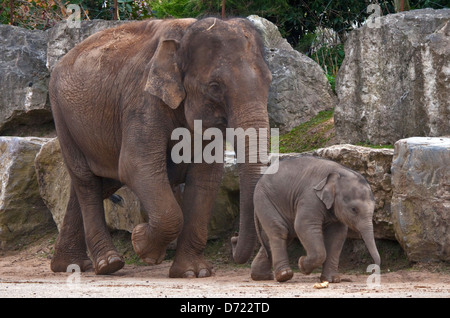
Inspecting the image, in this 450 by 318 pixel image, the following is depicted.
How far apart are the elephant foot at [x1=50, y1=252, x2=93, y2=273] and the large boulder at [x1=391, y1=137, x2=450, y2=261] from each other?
131 inches

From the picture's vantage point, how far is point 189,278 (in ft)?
27.5

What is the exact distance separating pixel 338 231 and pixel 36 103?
6488 mm

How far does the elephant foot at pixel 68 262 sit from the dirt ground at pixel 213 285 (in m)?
0.17

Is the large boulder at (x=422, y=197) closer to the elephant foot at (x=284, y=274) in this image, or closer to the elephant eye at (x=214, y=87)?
the elephant foot at (x=284, y=274)

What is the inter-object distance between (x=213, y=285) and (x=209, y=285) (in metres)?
0.04

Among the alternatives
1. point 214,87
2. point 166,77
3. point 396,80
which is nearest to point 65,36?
point 166,77

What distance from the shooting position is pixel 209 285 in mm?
7445

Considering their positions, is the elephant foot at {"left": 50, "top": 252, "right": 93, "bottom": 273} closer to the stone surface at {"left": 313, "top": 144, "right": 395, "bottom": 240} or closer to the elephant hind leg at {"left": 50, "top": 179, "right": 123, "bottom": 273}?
the elephant hind leg at {"left": 50, "top": 179, "right": 123, "bottom": 273}

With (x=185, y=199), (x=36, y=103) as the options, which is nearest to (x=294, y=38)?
(x=36, y=103)

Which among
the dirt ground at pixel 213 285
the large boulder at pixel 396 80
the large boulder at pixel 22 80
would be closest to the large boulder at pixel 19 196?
the large boulder at pixel 22 80

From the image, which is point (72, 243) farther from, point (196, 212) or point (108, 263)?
point (196, 212)

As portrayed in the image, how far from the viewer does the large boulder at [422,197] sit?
7.79m

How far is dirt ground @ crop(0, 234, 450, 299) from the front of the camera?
21.1ft

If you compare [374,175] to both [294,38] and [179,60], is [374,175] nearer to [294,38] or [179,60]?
[179,60]
